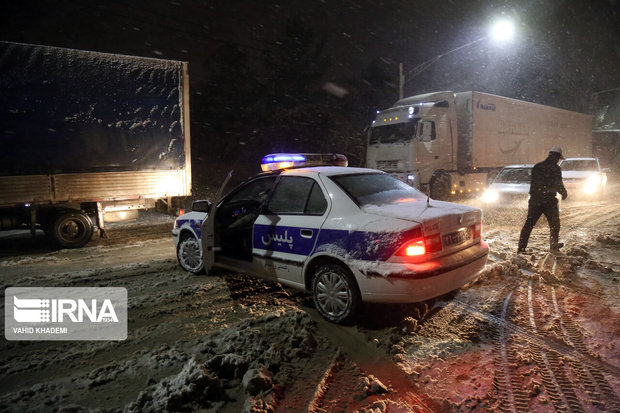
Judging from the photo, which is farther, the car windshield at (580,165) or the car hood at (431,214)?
the car windshield at (580,165)

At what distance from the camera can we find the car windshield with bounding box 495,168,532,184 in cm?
1023

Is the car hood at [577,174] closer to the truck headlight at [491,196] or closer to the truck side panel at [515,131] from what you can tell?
the truck side panel at [515,131]

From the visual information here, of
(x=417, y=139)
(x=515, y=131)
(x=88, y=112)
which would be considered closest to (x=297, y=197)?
(x=88, y=112)

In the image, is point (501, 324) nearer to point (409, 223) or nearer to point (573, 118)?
point (409, 223)

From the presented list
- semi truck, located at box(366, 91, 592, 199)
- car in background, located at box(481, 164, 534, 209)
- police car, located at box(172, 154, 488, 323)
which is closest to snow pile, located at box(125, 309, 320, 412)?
police car, located at box(172, 154, 488, 323)

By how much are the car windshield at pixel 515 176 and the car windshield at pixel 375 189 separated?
684 cm

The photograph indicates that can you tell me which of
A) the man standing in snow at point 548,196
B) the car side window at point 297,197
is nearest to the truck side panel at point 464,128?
the man standing in snow at point 548,196

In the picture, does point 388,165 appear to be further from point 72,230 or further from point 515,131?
point 72,230

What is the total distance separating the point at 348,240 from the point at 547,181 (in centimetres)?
447

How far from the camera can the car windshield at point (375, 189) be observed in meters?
4.09

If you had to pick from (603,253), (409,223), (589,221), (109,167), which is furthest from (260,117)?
(409,223)

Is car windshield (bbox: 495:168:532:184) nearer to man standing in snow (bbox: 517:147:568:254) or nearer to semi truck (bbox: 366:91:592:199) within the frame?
semi truck (bbox: 366:91:592:199)

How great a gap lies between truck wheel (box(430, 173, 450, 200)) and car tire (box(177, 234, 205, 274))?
32.3ft

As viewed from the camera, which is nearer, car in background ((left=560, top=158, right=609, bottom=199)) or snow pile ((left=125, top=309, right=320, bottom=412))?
snow pile ((left=125, top=309, right=320, bottom=412))
